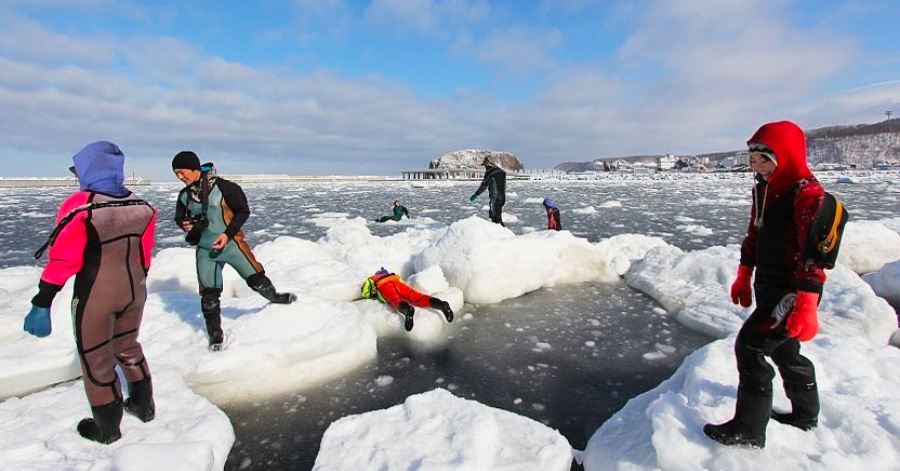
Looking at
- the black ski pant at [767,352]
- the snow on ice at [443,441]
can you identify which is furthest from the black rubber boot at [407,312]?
the black ski pant at [767,352]

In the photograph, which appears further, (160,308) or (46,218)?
(46,218)

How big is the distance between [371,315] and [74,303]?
2.96m

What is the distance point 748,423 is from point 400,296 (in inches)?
143

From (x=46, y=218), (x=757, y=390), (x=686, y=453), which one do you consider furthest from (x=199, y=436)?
(x=46, y=218)

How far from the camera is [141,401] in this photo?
9.21ft

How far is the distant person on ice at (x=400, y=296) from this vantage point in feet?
15.9

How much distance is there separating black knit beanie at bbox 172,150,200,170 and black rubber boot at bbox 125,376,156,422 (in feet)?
5.08

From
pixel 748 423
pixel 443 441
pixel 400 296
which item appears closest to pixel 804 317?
pixel 748 423

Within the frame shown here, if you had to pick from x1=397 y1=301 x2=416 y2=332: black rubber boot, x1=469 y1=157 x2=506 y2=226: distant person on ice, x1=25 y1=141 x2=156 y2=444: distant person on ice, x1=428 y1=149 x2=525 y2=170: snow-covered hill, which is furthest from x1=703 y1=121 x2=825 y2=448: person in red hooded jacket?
x1=428 y1=149 x2=525 y2=170: snow-covered hill

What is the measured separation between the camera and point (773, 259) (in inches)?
82.0

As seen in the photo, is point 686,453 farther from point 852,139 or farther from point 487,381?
point 852,139

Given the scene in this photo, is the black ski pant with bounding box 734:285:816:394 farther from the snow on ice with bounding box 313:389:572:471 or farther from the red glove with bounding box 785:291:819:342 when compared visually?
the snow on ice with bounding box 313:389:572:471

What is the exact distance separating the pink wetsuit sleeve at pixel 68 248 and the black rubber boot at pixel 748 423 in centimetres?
339

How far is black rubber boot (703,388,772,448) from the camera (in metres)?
2.07
